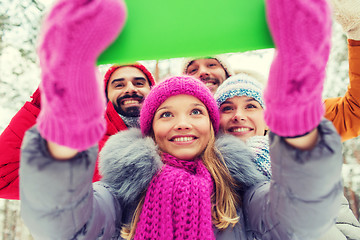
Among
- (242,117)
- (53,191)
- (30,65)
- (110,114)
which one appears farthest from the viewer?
A: (30,65)

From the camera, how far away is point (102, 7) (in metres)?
0.67

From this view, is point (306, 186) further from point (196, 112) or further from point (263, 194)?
point (196, 112)

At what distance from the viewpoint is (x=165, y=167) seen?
1282 mm

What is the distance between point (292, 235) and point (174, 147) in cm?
63

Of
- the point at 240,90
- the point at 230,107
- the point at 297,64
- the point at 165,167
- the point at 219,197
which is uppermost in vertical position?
the point at 297,64

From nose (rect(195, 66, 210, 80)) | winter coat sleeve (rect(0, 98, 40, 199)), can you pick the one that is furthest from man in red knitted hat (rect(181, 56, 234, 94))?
winter coat sleeve (rect(0, 98, 40, 199))

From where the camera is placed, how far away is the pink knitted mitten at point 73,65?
644 mm

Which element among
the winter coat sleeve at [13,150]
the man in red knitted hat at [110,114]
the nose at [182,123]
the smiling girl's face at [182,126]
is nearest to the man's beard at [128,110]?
the man in red knitted hat at [110,114]

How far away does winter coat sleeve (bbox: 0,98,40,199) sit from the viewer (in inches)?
72.7

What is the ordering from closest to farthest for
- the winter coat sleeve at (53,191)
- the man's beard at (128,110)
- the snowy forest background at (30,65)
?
the winter coat sleeve at (53,191) < the man's beard at (128,110) < the snowy forest background at (30,65)

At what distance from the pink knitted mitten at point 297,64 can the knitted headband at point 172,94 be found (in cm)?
76

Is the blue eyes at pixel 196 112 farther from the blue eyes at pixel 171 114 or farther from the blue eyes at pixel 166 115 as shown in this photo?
the blue eyes at pixel 166 115

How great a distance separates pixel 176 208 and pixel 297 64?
0.74 meters

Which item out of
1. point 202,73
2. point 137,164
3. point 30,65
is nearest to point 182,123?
point 137,164
